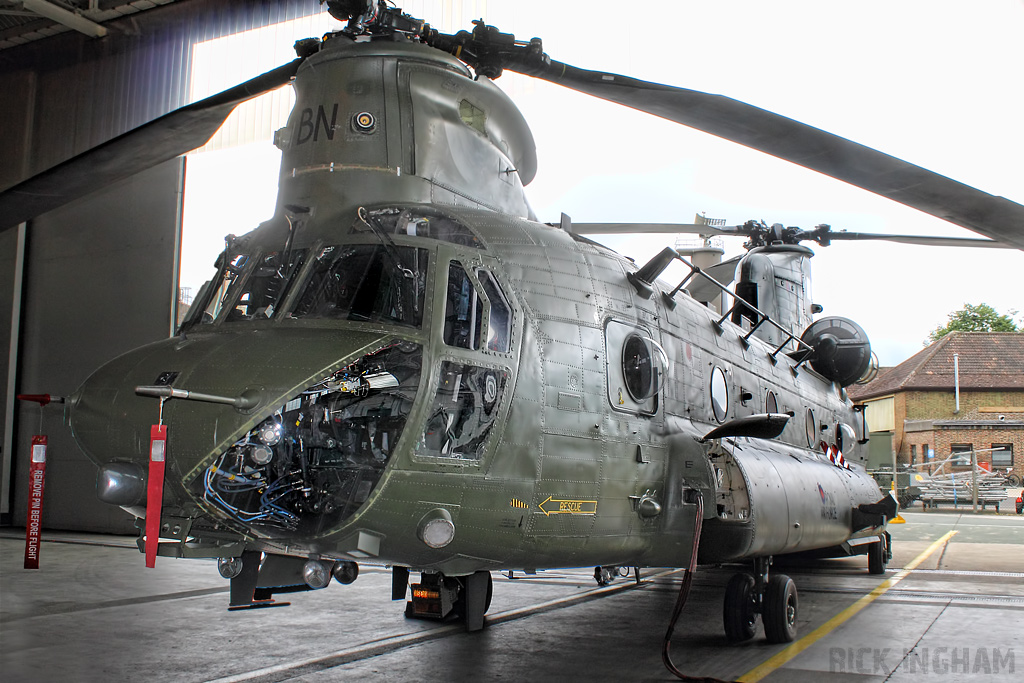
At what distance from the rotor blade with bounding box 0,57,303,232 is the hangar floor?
3.54 metres

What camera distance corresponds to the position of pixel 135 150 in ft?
19.8

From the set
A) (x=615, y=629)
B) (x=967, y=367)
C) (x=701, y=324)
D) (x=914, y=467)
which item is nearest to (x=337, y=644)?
(x=615, y=629)

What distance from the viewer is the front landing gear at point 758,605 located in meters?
6.97

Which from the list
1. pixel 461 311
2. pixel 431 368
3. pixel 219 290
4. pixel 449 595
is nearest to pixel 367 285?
pixel 461 311

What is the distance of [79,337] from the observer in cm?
1594

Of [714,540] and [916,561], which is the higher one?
[714,540]

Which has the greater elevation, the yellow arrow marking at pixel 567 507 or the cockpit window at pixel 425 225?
the cockpit window at pixel 425 225

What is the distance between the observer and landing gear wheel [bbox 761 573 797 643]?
7.00m

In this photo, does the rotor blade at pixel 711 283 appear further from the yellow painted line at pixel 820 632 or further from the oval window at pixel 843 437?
the yellow painted line at pixel 820 632

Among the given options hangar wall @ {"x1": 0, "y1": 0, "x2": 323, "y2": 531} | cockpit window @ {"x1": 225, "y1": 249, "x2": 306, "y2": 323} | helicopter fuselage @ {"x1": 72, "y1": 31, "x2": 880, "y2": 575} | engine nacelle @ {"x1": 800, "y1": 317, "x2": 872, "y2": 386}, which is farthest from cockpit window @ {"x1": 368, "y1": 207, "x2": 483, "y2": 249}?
hangar wall @ {"x1": 0, "y1": 0, "x2": 323, "y2": 531}

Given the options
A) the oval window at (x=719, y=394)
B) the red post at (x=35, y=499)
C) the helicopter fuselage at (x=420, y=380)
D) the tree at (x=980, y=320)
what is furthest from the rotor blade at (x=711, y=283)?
the tree at (x=980, y=320)

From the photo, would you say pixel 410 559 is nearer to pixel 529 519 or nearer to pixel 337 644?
pixel 529 519

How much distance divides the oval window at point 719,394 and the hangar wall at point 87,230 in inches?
427

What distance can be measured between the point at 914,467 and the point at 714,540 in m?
29.1
